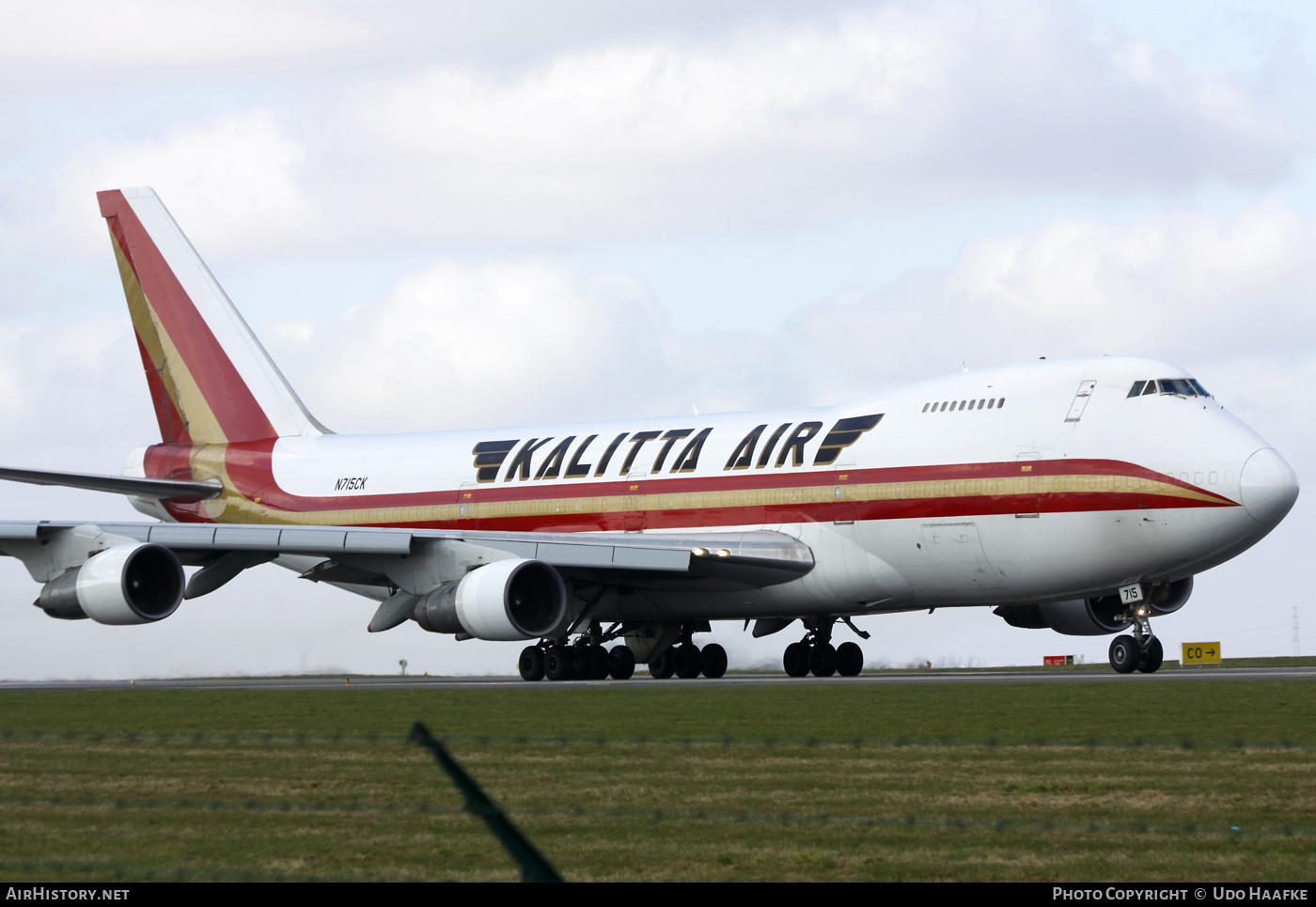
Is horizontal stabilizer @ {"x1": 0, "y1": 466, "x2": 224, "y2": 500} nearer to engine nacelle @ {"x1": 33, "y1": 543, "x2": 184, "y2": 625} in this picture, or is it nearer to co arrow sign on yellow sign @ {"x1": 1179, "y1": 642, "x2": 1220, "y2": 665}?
engine nacelle @ {"x1": 33, "y1": 543, "x2": 184, "y2": 625}

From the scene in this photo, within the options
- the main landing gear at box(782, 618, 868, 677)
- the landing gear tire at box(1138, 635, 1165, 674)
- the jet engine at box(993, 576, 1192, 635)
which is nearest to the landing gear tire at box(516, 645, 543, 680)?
the main landing gear at box(782, 618, 868, 677)

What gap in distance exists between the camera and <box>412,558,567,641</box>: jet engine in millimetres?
26781

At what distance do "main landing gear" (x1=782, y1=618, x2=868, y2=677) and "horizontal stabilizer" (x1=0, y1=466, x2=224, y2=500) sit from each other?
14.1 metres

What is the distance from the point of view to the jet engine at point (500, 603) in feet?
87.9

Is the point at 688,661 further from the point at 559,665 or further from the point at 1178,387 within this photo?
the point at 1178,387

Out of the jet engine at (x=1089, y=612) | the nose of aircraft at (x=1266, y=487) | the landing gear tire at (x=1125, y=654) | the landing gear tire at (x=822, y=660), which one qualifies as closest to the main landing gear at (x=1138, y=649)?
the landing gear tire at (x=1125, y=654)

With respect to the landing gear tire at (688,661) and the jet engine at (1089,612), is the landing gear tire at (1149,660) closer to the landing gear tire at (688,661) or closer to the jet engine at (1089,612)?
the jet engine at (1089,612)

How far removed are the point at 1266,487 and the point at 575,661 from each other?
1246 centimetres

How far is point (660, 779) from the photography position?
39.9 ft

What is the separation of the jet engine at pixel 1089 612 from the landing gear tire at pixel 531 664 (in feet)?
27.8

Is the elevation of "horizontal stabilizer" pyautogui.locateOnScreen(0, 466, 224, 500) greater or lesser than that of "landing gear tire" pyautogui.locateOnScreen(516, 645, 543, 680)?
greater

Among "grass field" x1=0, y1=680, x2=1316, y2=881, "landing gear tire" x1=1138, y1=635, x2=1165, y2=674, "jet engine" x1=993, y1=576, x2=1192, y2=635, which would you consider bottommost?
"grass field" x1=0, y1=680, x2=1316, y2=881

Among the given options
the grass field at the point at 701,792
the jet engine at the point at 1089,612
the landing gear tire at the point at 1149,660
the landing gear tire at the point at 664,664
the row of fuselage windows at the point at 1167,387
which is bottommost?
the grass field at the point at 701,792
